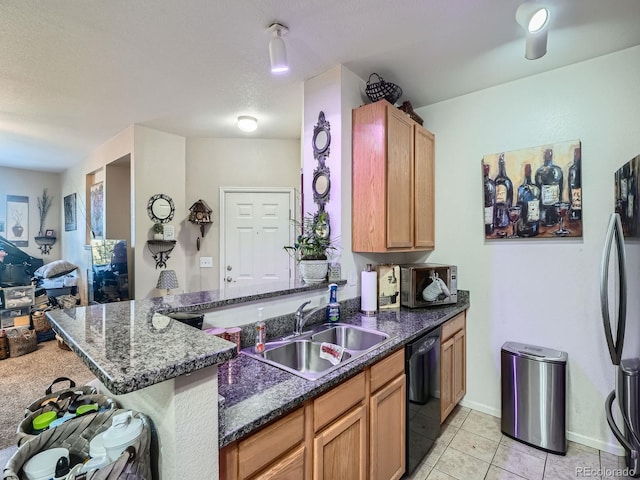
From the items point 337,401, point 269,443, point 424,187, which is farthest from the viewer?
point 424,187

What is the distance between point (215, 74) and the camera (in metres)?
2.37

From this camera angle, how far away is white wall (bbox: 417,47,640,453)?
209 cm

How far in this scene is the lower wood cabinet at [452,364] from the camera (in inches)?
86.1

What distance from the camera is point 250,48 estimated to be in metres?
2.04

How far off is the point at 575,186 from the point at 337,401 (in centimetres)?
218

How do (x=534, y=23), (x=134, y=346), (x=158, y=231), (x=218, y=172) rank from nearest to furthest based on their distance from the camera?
(x=134, y=346) → (x=534, y=23) → (x=158, y=231) → (x=218, y=172)

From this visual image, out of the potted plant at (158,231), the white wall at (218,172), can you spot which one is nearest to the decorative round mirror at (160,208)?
the potted plant at (158,231)

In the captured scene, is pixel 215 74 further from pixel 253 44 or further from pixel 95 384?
pixel 95 384

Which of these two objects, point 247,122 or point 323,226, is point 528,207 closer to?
point 323,226

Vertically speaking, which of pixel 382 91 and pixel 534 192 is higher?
pixel 382 91

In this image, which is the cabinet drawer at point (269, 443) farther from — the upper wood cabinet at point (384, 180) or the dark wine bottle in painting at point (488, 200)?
the dark wine bottle in painting at point (488, 200)

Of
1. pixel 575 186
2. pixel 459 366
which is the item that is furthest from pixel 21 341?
pixel 575 186

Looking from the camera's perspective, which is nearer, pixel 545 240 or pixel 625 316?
pixel 625 316

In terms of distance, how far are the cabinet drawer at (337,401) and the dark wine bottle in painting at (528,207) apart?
1777mm
